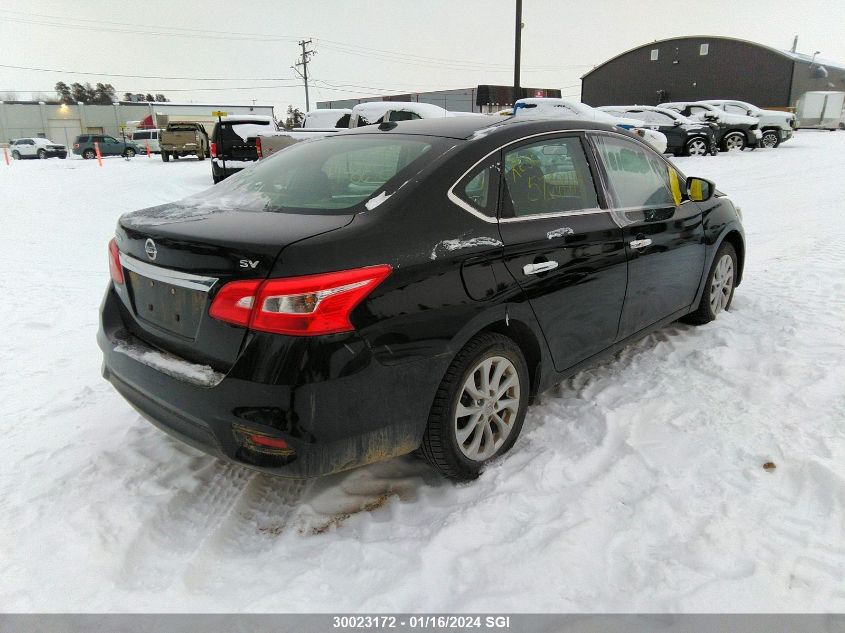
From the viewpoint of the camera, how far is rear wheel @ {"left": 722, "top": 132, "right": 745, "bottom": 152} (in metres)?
19.8

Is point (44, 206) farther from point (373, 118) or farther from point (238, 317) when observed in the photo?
point (238, 317)

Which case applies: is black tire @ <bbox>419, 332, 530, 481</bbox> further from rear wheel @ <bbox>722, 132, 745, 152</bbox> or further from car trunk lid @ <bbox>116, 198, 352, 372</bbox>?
rear wheel @ <bbox>722, 132, 745, 152</bbox>

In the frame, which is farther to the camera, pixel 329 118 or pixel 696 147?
pixel 696 147

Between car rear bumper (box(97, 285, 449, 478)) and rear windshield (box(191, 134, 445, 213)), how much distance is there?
2.27 feet

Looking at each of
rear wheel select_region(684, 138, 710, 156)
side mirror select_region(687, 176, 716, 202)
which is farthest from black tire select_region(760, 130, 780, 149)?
side mirror select_region(687, 176, 716, 202)

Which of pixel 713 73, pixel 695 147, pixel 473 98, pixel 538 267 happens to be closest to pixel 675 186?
pixel 538 267

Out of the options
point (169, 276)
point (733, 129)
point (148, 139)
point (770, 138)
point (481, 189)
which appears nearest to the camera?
point (169, 276)

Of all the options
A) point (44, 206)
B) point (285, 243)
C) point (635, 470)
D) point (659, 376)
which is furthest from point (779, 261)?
point (44, 206)

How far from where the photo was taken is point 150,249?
237 cm

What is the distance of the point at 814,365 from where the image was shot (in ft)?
12.4

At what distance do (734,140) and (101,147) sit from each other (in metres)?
35.0

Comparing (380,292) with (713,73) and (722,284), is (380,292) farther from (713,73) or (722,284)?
(713,73)

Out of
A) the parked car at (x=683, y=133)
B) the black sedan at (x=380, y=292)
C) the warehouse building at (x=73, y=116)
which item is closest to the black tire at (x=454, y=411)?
the black sedan at (x=380, y=292)
